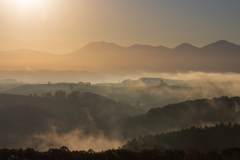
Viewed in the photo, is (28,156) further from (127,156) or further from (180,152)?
(180,152)

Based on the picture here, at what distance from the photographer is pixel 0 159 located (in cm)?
2794

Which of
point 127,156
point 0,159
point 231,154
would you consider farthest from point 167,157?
point 0,159

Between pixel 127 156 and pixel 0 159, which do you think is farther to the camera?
pixel 127 156

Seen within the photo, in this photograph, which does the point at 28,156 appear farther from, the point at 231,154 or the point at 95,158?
the point at 231,154

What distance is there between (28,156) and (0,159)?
100.0 inches

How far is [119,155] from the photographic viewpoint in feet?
101

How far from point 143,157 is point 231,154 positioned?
8.62 meters

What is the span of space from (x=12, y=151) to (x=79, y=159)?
6504 millimetres

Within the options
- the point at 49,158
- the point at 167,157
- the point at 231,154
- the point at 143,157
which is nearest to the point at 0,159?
the point at 49,158

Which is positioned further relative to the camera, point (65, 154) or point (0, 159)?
point (65, 154)

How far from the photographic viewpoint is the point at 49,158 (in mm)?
29438

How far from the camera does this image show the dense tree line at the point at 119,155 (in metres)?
29.3

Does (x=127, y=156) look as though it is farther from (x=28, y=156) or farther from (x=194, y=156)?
(x=28, y=156)

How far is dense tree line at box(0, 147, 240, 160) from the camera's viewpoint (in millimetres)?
29344
